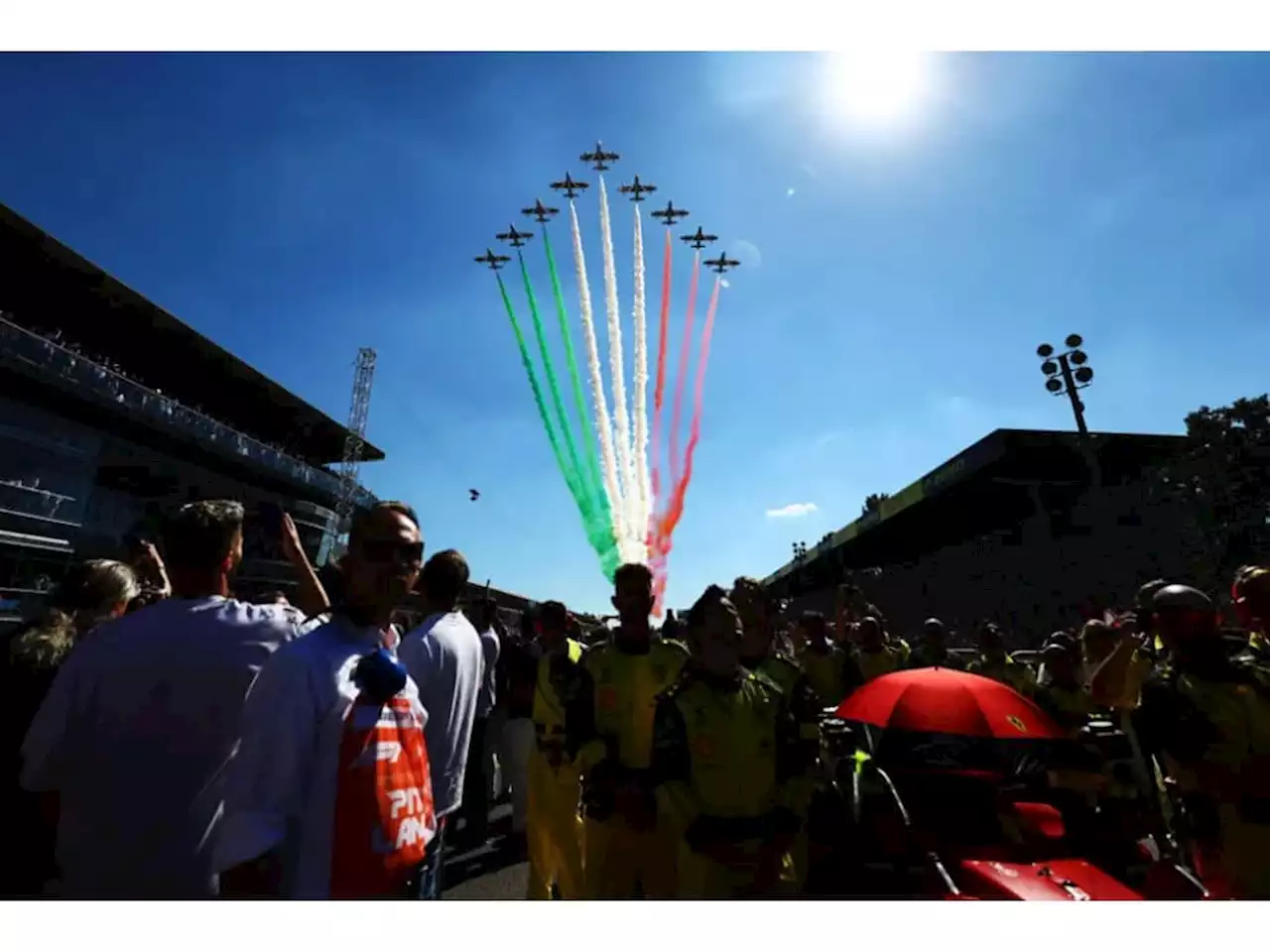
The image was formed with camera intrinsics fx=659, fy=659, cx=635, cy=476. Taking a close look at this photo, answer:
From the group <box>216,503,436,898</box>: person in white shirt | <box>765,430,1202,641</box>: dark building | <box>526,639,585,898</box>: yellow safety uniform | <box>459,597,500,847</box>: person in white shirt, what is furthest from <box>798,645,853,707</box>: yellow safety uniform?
<box>765,430,1202,641</box>: dark building

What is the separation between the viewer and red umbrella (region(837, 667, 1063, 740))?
391 centimetres

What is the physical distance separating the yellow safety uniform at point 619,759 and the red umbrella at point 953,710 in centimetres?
135

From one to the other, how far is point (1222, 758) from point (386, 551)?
166 inches

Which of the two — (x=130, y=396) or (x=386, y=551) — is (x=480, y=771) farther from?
(x=130, y=396)

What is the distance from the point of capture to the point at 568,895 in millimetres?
4445

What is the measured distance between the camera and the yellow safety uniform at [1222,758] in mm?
3314

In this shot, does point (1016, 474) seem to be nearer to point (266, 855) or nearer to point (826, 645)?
point (826, 645)

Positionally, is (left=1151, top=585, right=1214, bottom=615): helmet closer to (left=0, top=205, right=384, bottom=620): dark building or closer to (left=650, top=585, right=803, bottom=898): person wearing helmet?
(left=650, top=585, right=803, bottom=898): person wearing helmet

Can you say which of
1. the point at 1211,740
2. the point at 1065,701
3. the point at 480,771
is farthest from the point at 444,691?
the point at 1065,701

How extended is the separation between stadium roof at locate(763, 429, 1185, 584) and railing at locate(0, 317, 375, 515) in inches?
1418

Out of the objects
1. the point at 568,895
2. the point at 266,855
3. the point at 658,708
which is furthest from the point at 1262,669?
the point at 266,855

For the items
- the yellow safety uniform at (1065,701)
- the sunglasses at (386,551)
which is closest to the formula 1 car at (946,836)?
the yellow safety uniform at (1065,701)

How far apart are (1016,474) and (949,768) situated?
21.4 m

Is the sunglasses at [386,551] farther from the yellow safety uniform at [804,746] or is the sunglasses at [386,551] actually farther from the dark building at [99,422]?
the dark building at [99,422]
